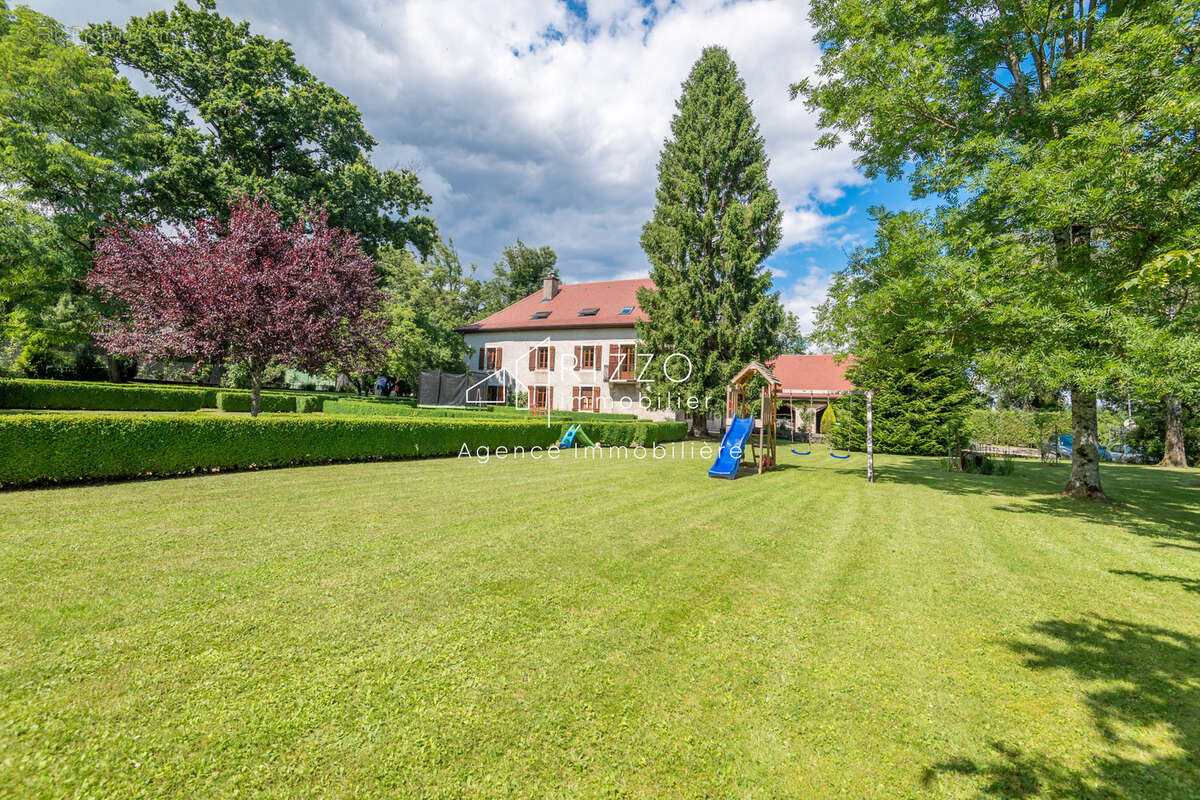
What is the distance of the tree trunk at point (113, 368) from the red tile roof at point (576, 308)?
17861mm

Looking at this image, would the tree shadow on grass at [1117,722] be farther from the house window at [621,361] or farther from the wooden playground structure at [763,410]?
the house window at [621,361]

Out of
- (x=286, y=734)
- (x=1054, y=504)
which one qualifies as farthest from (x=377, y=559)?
(x=1054, y=504)

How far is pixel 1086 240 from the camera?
340 inches

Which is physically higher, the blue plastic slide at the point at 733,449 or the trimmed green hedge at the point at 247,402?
the trimmed green hedge at the point at 247,402

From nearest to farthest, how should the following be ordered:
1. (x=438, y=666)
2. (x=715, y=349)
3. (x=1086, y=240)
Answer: (x=438, y=666), (x=1086, y=240), (x=715, y=349)

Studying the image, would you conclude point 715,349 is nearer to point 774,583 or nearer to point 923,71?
point 923,71

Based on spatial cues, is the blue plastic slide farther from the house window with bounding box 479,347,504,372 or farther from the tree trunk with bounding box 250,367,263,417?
the house window with bounding box 479,347,504,372

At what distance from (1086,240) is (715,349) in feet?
52.0

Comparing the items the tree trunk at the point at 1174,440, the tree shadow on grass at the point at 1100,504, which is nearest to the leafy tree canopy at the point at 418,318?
the tree shadow on grass at the point at 1100,504

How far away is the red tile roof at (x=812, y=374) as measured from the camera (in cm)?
3042

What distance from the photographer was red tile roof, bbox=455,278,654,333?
2884cm

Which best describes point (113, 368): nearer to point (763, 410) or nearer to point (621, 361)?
point (621, 361)

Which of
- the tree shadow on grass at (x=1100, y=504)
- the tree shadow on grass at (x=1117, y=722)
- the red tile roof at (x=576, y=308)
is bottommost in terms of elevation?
the tree shadow on grass at (x=1100, y=504)

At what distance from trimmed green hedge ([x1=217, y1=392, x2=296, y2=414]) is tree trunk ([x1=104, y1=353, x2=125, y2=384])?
6.63 meters
